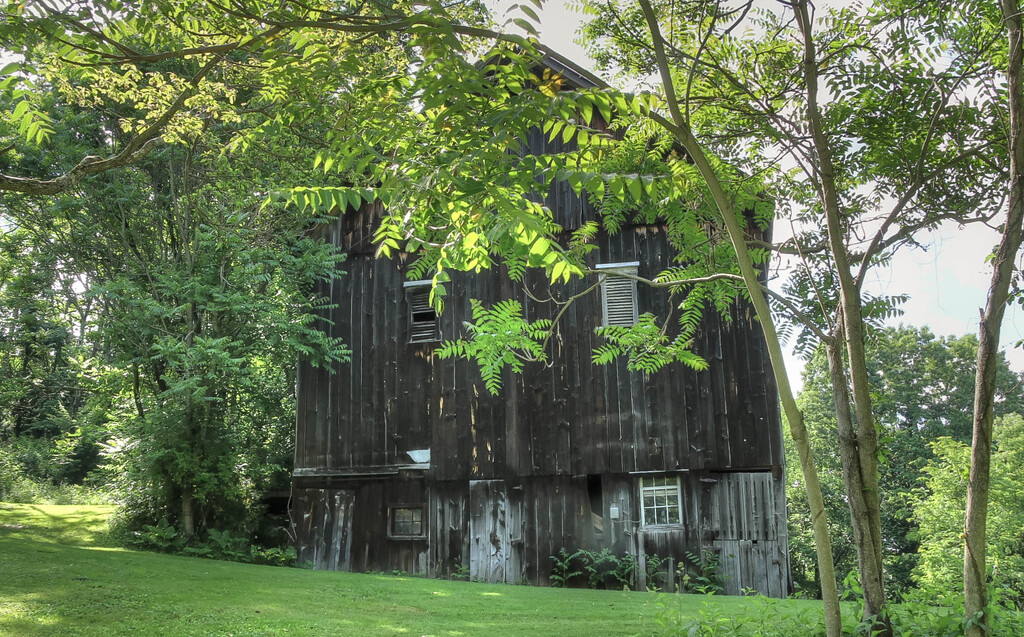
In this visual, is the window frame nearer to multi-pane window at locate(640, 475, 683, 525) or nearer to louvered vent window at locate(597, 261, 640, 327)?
multi-pane window at locate(640, 475, 683, 525)

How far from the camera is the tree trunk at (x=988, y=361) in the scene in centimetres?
511

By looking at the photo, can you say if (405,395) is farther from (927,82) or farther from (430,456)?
(927,82)

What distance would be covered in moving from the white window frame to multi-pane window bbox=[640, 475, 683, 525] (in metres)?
5.04

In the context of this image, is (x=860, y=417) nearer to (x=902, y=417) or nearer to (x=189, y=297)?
(x=189, y=297)

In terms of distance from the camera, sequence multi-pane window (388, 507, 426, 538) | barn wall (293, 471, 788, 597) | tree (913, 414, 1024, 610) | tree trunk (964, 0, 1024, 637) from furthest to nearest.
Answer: tree (913, 414, 1024, 610)
multi-pane window (388, 507, 426, 538)
barn wall (293, 471, 788, 597)
tree trunk (964, 0, 1024, 637)

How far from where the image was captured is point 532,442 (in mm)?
14773

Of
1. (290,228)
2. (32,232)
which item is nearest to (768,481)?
(290,228)

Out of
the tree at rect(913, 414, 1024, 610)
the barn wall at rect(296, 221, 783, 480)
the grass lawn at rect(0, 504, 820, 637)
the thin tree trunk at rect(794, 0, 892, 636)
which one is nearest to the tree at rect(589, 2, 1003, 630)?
the thin tree trunk at rect(794, 0, 892, 636)

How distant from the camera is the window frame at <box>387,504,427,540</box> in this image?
50.9ft

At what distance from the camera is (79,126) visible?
1639cm

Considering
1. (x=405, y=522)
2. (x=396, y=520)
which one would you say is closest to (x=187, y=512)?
(x=396, y=520)

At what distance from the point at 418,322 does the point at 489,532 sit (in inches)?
173

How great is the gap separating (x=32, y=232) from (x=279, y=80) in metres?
15.1

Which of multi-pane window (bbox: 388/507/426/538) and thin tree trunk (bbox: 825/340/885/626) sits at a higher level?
thin tree trunk (bbox: 825/340/885/626)
